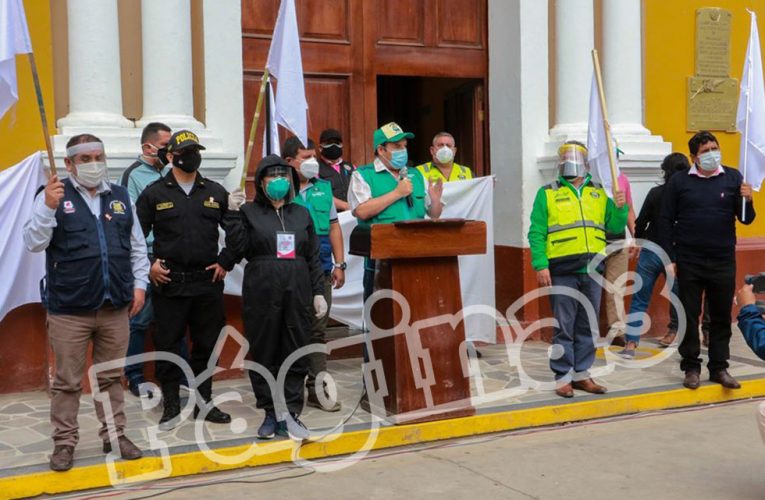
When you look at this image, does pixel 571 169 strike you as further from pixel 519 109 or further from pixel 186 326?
pixel 186 326

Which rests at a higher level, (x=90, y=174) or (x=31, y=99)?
(x=31, y=99)

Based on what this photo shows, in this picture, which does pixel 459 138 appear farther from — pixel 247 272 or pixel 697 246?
pixel 247 272

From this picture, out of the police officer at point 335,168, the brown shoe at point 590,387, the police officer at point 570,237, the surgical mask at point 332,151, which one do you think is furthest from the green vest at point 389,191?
the brown shoe at point 590,387

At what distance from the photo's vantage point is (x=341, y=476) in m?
5.59

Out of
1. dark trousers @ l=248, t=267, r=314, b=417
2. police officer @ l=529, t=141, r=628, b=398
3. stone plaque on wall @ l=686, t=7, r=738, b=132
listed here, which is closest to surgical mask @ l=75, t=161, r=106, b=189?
dark trousers @ l=248, t=267, r=314, b=417

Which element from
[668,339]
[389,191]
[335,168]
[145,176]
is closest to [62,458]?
[145,176]

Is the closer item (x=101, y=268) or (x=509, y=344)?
(x=101, y=268)

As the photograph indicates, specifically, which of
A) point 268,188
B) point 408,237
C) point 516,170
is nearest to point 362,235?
point 408,237

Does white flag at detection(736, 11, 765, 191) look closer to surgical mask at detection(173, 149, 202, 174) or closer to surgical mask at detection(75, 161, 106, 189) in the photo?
surgical mask at detection(173, 149, 202, 174)

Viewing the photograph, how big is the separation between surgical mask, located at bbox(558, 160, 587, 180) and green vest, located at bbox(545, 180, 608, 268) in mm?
94

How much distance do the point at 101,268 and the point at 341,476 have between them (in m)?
1.89

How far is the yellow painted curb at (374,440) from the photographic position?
209 inches

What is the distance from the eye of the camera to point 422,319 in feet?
21.0

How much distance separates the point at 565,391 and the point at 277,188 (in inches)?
111
